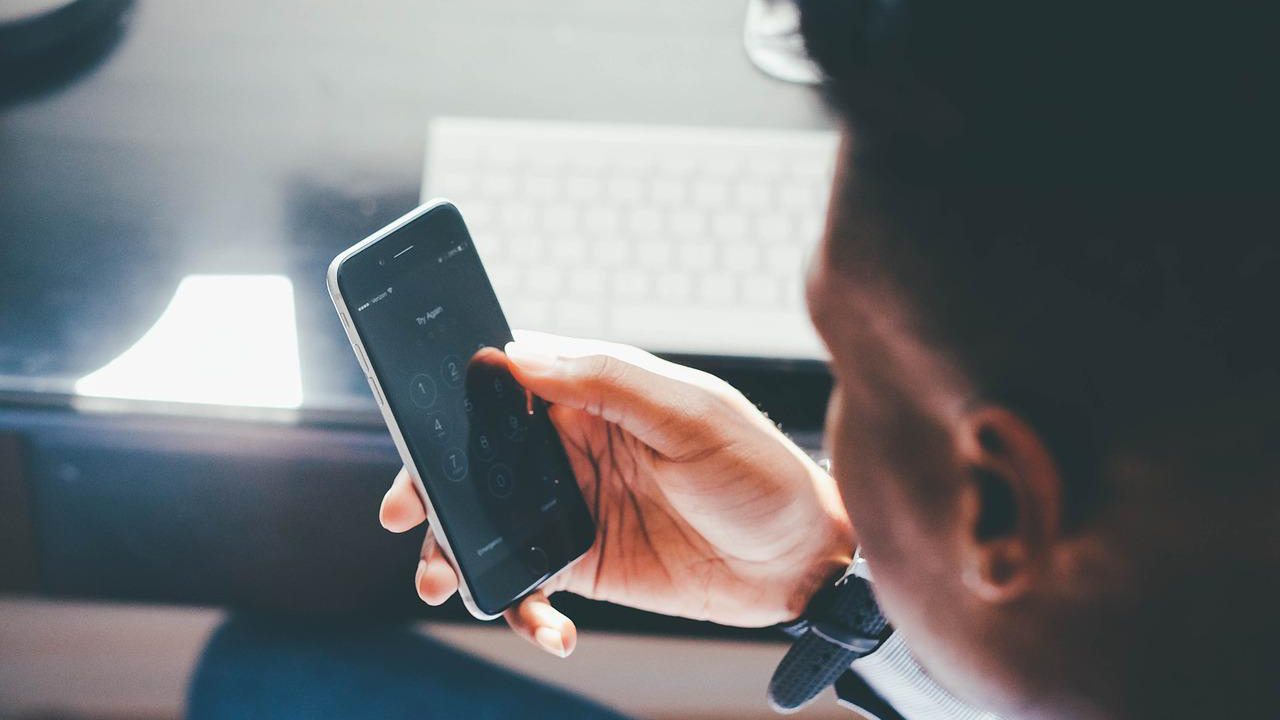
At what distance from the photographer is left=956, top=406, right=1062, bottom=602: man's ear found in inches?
11.3

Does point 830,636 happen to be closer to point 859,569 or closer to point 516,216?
point 859,569

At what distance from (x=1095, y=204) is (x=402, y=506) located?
0.39 meters

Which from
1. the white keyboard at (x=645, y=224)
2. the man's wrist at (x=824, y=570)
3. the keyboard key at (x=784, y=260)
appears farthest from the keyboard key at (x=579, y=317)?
the man's wrist at (x=824, y=570)

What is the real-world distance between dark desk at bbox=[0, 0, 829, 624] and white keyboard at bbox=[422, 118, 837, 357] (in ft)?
0.08

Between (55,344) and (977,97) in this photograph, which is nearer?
(977,97)

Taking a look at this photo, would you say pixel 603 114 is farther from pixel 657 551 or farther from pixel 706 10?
pixel 657 551

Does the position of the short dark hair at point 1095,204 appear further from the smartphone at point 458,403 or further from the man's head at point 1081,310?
the smartphone at point 458,403

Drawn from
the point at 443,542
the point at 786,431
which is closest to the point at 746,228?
the point at 786,431

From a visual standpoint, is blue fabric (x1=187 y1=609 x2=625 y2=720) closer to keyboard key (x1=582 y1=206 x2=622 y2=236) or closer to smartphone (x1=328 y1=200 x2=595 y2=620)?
smartphone (x1=328 y1=200 x2=595 y2=620)

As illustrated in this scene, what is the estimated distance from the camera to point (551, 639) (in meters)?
0.52

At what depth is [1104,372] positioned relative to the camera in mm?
271

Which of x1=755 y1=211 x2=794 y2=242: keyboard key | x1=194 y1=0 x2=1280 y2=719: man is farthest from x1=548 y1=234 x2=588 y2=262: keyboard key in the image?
x1=194 y1=0 x2=1280 y2=719: man

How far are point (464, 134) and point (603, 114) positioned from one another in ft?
0.30

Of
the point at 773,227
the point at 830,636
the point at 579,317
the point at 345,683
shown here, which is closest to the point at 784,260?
the point at 773,227
